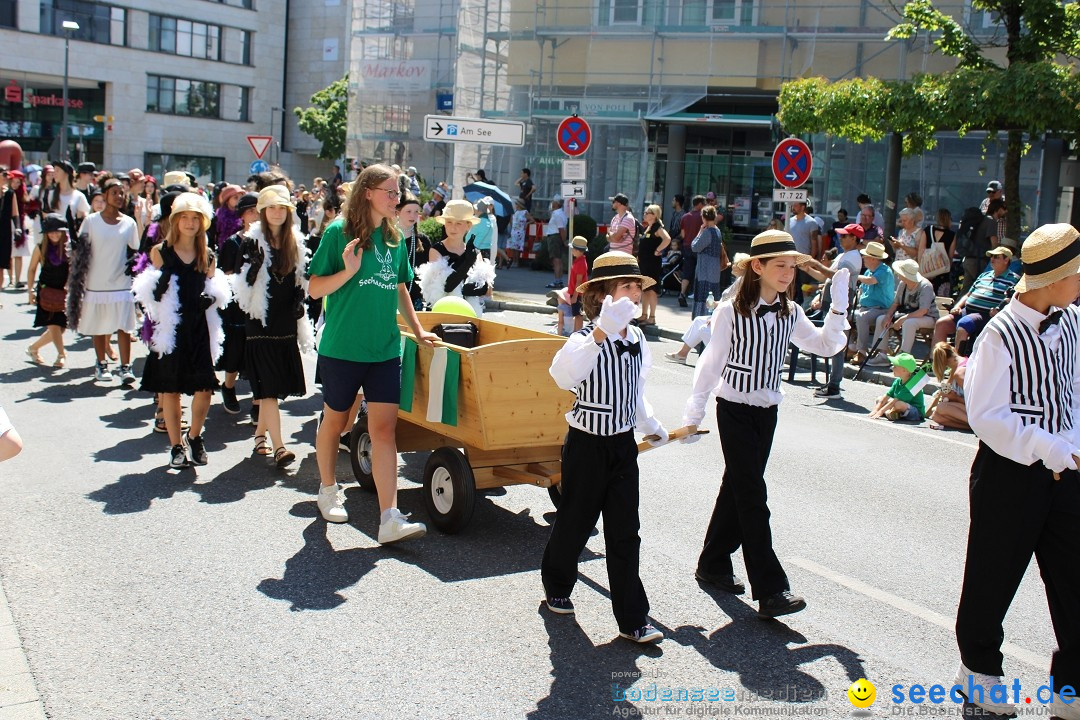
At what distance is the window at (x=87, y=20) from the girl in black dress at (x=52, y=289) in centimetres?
5068

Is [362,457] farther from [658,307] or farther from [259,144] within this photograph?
[259,144]

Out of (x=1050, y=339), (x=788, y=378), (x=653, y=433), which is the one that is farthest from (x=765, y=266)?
(x=788, y=378)

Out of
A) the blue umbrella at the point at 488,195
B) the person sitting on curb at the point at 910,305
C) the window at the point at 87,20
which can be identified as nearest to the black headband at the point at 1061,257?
the person sitting on curb at the point at 910,305

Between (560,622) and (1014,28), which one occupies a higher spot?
(1014,28)

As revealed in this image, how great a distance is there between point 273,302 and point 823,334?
157 inches

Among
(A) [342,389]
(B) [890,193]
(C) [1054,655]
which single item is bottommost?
(C) [1054,655]

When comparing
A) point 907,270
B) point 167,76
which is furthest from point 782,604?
point 167,76

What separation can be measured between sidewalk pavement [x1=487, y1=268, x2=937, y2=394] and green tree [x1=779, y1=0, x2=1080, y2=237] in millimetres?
3373

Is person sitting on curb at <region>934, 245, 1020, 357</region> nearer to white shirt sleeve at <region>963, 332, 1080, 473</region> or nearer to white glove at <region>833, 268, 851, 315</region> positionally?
white glove at <region>833, 268, 851, 315</region>

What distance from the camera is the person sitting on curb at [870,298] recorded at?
13.8m

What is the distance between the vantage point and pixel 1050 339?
424 centimetres

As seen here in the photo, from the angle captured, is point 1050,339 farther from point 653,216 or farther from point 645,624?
point 653,216

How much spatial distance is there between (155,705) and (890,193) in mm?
16575

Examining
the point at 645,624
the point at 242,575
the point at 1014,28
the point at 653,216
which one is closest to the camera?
the point at 645,624
